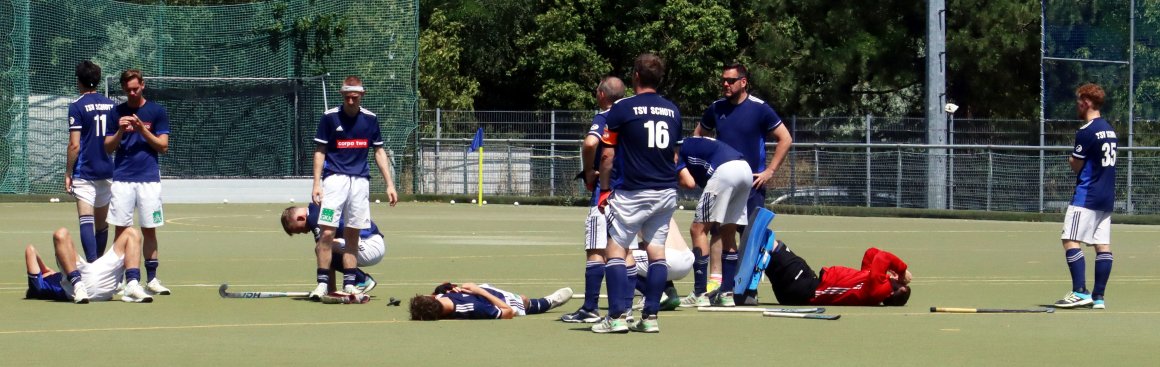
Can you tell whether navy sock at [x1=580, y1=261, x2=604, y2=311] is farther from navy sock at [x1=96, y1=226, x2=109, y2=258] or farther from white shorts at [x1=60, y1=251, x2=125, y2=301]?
navy sock at [x1=96, y1=226, x2=109, y2=258]

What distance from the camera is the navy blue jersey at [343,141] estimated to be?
42.7 feet

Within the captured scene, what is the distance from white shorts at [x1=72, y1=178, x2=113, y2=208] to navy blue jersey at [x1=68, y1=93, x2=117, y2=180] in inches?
5.2

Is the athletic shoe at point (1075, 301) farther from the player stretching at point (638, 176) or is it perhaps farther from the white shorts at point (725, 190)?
the player stretching at point (638, 176)

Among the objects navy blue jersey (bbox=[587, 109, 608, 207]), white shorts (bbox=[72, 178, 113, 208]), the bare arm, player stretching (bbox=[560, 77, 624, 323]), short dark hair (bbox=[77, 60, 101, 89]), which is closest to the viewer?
player stretching (bbox=[560, 77, 624, 323])

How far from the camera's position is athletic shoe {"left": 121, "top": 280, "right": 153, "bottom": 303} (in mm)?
12617

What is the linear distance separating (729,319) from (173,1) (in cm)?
4236

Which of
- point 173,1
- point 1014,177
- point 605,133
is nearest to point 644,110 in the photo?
point 605,133

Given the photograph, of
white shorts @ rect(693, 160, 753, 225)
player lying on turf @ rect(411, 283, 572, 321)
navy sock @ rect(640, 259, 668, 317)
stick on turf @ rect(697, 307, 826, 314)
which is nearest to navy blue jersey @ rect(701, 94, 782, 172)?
white shorts @ rect(693, 160, 753, 225)

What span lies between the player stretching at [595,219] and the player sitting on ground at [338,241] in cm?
253

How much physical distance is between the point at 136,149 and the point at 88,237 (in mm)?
1184

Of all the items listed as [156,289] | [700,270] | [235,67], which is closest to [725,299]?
[700,270]

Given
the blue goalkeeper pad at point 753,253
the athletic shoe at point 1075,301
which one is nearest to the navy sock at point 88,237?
the blue goalkeeper pad at point 753,253

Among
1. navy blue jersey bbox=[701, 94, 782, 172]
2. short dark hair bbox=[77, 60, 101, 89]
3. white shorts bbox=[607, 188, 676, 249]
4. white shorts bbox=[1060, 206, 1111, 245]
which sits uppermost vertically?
short dark hair bbox=[77, 60, 101, 89]

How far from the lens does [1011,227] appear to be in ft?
89.8
